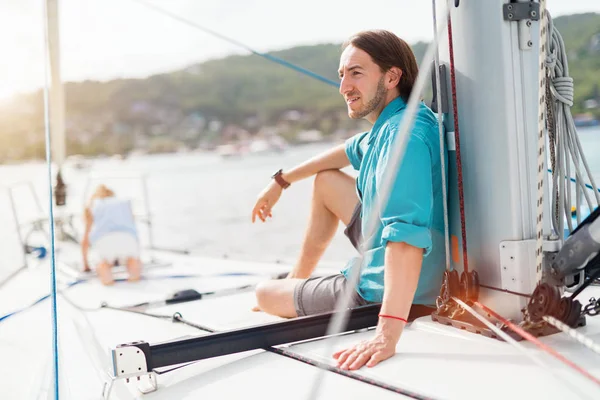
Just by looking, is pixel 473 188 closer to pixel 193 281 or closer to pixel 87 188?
pixel 193 281

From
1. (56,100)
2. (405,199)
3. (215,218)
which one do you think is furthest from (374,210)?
(215,218)

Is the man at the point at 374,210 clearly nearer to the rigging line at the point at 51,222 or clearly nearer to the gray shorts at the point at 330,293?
the gray shorts at the point at 330,293

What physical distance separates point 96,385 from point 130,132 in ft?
186

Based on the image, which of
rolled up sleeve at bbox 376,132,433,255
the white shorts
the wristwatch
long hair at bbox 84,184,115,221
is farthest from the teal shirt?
long hair at bbox 84,184,115,221

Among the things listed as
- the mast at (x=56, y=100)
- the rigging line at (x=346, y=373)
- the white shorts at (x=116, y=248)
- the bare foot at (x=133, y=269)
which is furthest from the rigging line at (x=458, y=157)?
the mast at (x=56, y=100)

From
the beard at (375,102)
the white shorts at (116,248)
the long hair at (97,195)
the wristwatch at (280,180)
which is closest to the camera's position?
the beard at (375,102)

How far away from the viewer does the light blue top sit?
390cm

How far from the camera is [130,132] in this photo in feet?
183

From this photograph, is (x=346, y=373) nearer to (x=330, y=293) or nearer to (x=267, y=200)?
(x=330, y=293)

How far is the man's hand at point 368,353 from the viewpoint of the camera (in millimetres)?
1316

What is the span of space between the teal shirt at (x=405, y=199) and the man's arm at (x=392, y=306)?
0.03 metres

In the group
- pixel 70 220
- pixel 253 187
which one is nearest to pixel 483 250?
pixel 70 220

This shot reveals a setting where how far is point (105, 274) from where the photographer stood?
11.0 feet

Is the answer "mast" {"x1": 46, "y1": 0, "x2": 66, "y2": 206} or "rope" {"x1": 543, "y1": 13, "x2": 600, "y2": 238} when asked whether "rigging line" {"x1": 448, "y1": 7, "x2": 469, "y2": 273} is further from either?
"mast" {"x1": 46, "y1": 0, "x2": 66, "y2": 206}
